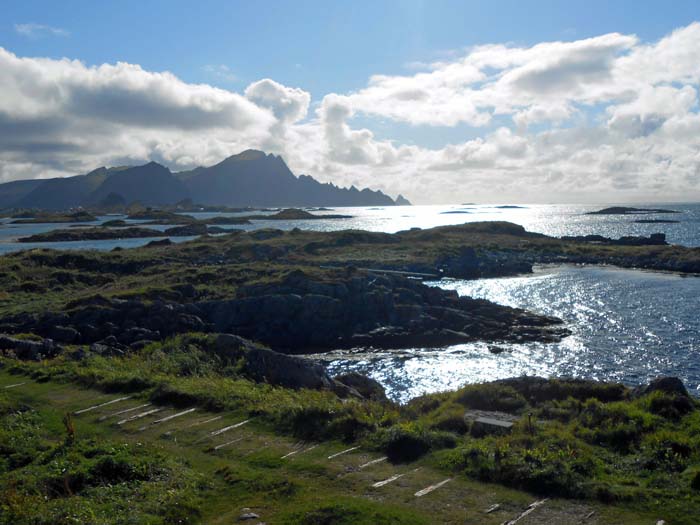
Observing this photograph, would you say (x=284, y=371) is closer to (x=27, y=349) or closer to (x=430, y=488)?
(x=430, y=488)

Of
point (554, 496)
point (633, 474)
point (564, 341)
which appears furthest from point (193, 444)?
point (564, 341)

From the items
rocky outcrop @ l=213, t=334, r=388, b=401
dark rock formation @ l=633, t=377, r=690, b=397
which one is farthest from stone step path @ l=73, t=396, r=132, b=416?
dark rock formation @ l=633, t=377, r=690, b=397

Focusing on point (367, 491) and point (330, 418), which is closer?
point (367, 491)

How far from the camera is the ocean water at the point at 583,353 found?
1213 inches

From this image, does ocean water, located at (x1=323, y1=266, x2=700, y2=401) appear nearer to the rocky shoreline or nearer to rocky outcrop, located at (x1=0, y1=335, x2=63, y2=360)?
the rocky shoreline

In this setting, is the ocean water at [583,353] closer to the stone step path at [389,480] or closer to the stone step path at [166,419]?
the stone step path at [166,419]

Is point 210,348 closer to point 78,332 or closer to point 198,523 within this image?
point 198,523

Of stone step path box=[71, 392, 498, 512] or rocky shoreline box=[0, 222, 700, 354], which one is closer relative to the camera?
stone step path box=[71, 392, 498, 512]

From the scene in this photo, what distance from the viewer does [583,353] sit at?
1394 inches

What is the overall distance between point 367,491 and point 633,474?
4873 mm

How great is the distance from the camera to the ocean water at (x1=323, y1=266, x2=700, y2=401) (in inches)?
1213

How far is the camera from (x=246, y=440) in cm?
1222

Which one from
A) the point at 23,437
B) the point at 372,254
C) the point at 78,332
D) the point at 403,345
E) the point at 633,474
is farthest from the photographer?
the point at 372,254

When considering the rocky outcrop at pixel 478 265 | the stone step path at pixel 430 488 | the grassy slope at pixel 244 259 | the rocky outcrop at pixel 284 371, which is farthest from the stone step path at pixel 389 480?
the rocky outcrop at pixel 478 265
